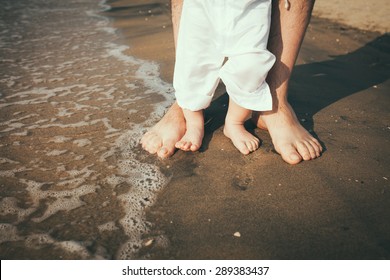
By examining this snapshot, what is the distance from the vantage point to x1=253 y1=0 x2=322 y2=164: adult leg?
1578 mm

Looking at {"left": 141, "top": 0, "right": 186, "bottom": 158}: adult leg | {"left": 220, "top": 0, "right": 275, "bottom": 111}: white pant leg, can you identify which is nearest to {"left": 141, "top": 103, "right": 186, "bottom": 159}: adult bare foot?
{"left": 141, "top": 0, "right": 186, "bottom": 158}: adult leg

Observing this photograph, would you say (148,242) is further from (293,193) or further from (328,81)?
(328,81)

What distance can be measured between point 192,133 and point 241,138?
306mm

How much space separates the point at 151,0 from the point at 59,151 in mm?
5563

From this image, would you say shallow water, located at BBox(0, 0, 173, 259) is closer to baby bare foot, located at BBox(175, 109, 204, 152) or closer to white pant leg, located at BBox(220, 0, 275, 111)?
baby bare foot, located at BBox(175, 109, 204, 152)

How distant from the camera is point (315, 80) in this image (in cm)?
255

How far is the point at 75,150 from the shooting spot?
176 centimetres

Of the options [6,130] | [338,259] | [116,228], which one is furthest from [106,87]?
[338,259]

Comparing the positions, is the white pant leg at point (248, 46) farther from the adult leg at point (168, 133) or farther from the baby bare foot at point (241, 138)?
the adult leg at point (168, 133)

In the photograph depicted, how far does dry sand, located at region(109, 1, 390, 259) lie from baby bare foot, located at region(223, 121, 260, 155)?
4 centimetres

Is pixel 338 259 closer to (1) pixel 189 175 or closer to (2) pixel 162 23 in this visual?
(1) pixel 189 175

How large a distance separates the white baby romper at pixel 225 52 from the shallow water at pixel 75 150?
55 centimetres

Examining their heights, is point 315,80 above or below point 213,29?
below

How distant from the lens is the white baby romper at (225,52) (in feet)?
4.75
